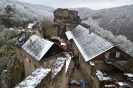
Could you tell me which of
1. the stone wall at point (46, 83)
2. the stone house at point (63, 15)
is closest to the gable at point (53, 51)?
the stone wall at point (46, 83)

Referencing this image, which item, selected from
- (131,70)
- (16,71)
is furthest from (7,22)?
(131,70)

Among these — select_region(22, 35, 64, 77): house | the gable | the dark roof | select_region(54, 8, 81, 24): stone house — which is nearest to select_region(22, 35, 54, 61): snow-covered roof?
select_region(22, 35, 64, 77): house

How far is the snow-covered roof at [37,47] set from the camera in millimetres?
17534

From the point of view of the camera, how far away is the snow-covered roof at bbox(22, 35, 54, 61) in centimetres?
1753

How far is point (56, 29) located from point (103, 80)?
26974mm

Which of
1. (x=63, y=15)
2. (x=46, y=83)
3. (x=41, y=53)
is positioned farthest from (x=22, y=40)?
(x=63, y=15)

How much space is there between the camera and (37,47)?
1905cm

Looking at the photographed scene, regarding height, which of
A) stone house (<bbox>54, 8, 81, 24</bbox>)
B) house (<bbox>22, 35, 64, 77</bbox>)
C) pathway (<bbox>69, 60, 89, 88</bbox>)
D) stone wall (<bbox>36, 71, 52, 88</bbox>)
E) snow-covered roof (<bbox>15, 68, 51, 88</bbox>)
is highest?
stone house (<bbox>54, 8, 81, 24</bbox>)

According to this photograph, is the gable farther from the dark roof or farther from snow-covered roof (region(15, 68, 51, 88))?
snow-covered roof (region(15, 68, 51, 88))

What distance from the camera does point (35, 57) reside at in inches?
690

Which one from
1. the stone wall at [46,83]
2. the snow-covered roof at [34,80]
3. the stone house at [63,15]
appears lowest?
the stone wall at [46,83]

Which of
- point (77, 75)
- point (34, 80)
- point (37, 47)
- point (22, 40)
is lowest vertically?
point (77, 75)

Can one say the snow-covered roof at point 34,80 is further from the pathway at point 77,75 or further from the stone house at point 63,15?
the stone house at point 63,15

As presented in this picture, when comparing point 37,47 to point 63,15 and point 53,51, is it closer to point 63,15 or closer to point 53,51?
point 53,51
